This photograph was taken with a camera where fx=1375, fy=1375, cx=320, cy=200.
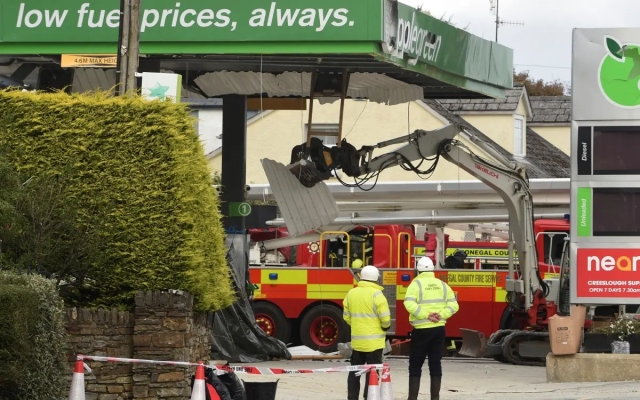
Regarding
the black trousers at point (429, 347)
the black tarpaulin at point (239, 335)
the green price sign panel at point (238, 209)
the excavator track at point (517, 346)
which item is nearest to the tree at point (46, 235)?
the black trousers at point (429, 347)

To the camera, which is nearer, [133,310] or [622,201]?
[133,310]

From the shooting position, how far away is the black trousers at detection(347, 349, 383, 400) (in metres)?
15.8

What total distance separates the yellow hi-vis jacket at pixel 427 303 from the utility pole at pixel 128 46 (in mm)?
4092

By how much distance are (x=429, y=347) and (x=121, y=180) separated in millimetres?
4210

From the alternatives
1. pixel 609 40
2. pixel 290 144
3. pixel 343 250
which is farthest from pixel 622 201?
pixel 290 144

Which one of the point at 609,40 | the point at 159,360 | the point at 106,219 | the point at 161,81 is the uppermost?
the point at 609,40

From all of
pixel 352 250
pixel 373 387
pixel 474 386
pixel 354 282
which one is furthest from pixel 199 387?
pixel 352 250

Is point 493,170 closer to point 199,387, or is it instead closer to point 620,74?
point 620,74

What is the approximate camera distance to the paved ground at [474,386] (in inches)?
680

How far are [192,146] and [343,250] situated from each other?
12.9 meters

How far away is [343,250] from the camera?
2800cm

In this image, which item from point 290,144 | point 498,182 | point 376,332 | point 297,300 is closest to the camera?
point 376,332

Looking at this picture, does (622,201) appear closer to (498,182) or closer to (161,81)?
(498,182)

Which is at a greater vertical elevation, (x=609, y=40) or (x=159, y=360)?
(x=609, y=40)
